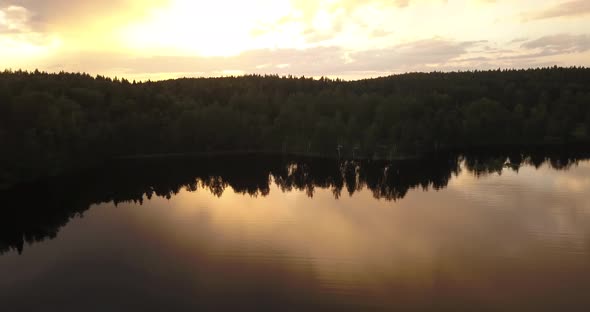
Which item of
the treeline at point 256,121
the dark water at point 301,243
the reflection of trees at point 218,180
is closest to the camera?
the dark water at point 301,243

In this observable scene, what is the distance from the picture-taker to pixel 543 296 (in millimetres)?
29906

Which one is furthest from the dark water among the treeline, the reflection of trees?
the treeline

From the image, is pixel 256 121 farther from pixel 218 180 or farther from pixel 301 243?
pixel 301 243

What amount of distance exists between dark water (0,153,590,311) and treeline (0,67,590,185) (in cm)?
1438

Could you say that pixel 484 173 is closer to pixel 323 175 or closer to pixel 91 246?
pixel 323 175

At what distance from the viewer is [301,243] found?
135ft

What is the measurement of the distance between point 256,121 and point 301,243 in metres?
73.9

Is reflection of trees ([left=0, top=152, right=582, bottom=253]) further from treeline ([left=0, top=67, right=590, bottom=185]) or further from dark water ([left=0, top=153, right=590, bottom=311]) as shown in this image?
treeline ([left=0, top=67, right=590, bottom=185])

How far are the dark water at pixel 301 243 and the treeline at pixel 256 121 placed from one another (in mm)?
14378

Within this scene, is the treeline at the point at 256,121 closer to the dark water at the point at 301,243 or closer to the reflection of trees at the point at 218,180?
the reflection of trees at the point at 218,180

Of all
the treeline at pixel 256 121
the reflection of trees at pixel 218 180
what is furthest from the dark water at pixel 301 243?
the treeline at pixel 256 121

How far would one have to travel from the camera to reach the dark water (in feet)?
99.7

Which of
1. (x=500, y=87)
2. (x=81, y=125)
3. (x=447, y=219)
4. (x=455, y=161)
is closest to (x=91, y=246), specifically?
A: (x=447, y=219)

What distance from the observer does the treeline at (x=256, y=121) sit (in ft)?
260
